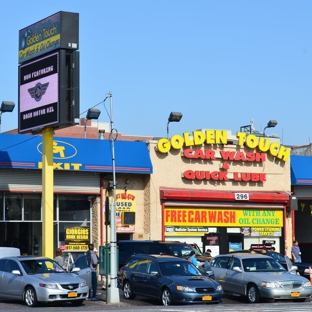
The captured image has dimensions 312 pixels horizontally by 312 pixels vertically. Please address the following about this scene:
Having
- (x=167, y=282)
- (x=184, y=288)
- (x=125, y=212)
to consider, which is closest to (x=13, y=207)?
(x=125, y=212)

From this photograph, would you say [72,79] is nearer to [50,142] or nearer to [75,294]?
[50,142]

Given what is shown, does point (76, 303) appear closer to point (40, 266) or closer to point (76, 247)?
point (40, 266)

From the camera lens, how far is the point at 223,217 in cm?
4091

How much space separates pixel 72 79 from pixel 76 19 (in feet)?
7.72

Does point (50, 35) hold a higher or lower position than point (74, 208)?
higher

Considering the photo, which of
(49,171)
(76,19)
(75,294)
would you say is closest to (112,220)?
(75,294)

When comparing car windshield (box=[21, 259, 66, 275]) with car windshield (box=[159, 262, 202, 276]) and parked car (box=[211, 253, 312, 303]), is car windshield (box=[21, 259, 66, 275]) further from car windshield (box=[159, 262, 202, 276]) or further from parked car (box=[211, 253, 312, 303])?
parked car (box=[211, 253, 312, 303])

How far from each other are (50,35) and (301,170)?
17.9 m

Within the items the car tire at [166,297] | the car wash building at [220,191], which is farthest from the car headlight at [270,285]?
the car wash building at [220,191]

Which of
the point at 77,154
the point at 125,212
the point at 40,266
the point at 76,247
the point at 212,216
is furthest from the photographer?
the point at 212,216

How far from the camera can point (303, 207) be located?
45188mm

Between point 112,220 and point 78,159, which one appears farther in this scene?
point 78,159

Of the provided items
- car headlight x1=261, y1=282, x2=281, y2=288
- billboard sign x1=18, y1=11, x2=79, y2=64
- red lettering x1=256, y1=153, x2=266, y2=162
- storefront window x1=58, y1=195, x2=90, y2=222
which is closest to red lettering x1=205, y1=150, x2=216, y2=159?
red lettering x1=256, y1=153, x2=266, y2=162

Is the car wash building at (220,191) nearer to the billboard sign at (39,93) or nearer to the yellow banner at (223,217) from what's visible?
the yellow banner at (223,217)
